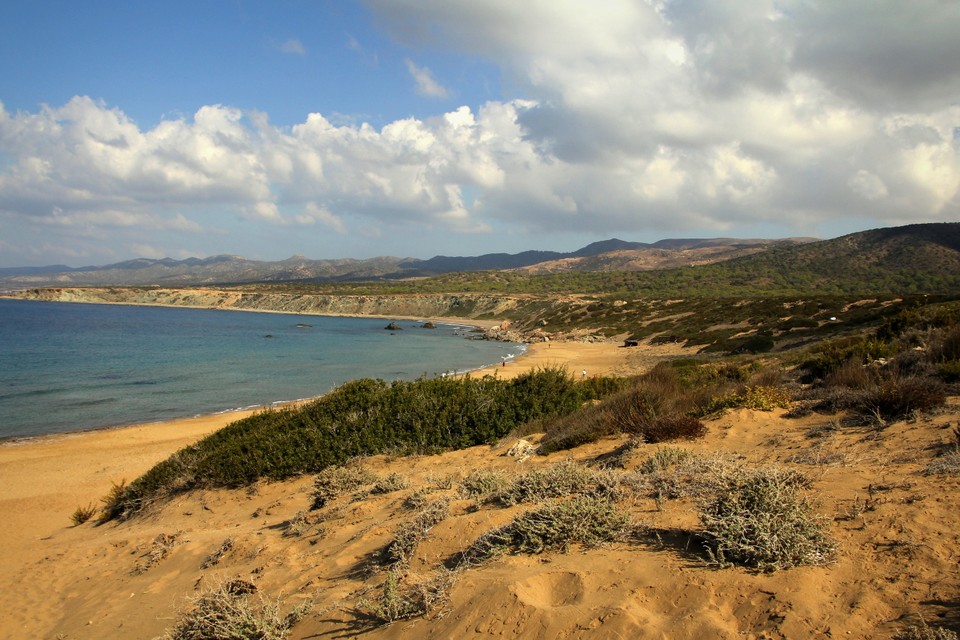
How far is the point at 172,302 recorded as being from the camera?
136 metres

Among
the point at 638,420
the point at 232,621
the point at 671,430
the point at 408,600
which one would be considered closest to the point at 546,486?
the point at 408,600

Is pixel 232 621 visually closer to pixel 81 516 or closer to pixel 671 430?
pixel 671 430

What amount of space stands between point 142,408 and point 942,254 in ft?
352

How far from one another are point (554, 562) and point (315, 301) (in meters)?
120

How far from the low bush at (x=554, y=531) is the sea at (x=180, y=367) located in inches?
529

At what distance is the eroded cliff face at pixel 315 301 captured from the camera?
10225 cm

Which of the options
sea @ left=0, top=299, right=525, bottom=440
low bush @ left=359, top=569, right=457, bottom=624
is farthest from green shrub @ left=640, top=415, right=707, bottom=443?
sea @ left=0, top=299, right=525, bottom=440

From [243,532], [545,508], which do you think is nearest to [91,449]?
[243,532]

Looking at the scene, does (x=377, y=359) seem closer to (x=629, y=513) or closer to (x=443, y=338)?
(x=443, y=338)

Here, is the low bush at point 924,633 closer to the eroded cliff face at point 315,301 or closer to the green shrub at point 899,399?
the green shrub at point 899,399

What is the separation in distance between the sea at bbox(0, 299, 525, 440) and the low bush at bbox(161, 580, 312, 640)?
13.1 m

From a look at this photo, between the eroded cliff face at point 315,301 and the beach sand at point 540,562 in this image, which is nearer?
the beach sand at point 540,562

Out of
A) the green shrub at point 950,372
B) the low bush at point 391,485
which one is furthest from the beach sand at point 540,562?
the green shrub at point 950,372

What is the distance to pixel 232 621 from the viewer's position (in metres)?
4.32
